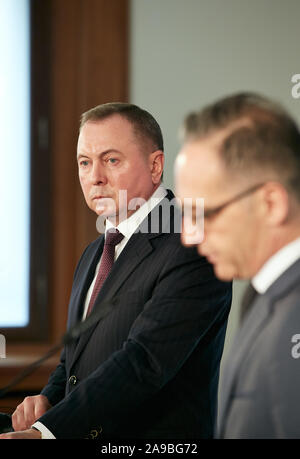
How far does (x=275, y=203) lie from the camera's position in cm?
69

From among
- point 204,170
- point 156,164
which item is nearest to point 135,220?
point 156,164

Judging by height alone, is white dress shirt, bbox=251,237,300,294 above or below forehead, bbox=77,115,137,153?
below

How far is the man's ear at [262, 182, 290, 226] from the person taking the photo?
69cm

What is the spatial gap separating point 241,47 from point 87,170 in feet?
4.40

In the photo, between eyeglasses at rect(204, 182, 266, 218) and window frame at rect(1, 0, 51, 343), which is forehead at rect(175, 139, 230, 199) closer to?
eyeglasses at rect(204, 182, 266, 218)

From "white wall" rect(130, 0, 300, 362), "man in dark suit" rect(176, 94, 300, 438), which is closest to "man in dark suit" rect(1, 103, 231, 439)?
"man in dark suit" rect(176, 94, 300, 438)

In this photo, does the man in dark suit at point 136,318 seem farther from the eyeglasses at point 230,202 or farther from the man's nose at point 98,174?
the eyeglasses at point 230,202

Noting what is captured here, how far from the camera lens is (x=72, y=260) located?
254 cm

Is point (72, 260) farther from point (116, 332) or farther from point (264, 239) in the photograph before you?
point (264, 239)

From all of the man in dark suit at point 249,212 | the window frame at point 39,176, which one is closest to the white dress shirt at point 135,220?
the man in dark suit at point 249,212

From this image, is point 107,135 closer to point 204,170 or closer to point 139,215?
point 139,215

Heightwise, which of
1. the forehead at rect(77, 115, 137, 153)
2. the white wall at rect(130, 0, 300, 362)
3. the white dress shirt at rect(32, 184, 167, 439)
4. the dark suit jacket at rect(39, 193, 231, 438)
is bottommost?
the dark suit jacket at rect(39, 193, 231, 438)
